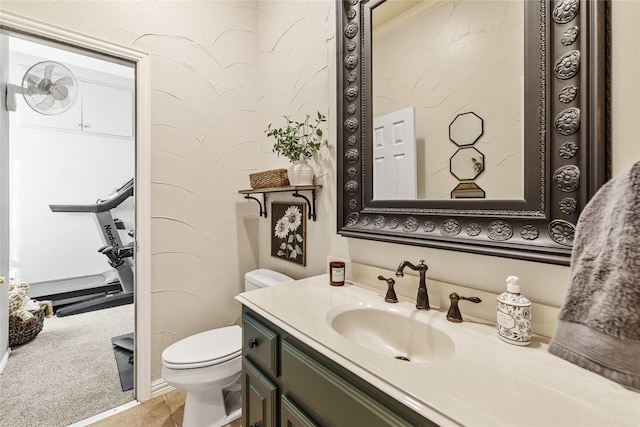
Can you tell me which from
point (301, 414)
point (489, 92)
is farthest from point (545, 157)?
point (301, 414)

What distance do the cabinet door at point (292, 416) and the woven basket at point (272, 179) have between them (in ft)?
3.53

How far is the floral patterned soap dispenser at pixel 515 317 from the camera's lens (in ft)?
2.58

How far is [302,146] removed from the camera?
1.68 meters

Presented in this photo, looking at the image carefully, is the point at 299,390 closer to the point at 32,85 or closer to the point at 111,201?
the point at 32,85

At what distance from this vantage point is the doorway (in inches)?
124

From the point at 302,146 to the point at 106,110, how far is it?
10.9 feet

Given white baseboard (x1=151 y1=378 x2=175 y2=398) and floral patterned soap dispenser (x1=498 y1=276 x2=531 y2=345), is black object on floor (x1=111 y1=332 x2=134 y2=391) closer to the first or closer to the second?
white baseboard (x1=151 y1=378 x2=175 y2=398)

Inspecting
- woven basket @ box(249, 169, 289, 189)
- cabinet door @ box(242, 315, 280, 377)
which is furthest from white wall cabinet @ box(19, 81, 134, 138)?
cabinet door @ box(242, 315, 280, 377)

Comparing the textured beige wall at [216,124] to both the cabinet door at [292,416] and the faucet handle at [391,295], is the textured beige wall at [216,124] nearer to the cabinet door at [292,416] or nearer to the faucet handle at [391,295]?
the faucet handle at [391,295]

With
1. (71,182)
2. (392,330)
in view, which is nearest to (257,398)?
(392,330)

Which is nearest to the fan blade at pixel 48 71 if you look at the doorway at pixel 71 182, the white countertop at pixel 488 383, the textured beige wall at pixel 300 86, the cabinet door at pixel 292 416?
the doorway at pixel 71 182

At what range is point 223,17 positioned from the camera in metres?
2.00

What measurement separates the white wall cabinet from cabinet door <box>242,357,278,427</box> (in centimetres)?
377

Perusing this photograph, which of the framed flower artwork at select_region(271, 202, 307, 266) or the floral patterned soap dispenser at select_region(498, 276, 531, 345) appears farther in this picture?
the framed flower artwork at select_region(271, 202, 307, 266)
